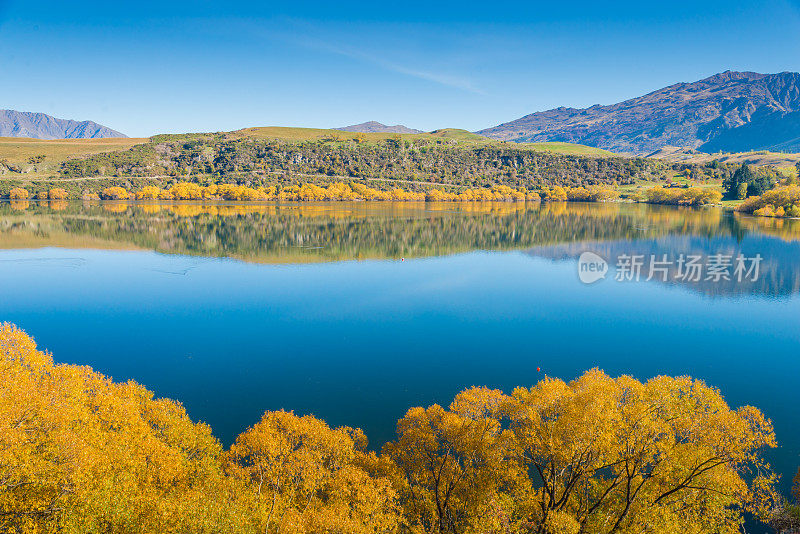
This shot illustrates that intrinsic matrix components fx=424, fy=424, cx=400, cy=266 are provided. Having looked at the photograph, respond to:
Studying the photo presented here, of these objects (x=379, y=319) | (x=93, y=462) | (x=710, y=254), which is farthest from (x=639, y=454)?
(x=710, y=254)

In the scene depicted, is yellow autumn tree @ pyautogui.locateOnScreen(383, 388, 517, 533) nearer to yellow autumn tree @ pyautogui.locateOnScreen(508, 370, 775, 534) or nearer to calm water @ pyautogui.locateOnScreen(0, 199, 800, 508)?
yellow autumn tree @ pyautogui.locateOnScreen(508, 370, 775, 534)

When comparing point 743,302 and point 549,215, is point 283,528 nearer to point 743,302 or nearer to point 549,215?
point 743,302

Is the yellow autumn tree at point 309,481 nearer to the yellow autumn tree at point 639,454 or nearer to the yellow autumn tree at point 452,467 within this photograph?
the yellow autumn tree at point 452,467

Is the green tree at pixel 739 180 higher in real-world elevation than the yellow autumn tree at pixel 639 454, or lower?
higher

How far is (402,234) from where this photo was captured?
109 meters

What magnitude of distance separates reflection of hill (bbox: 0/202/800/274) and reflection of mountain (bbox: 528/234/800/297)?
492 cm

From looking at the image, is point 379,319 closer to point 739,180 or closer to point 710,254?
point 710,254

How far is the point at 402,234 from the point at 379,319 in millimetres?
63093

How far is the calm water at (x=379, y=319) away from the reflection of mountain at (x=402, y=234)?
1184 mm

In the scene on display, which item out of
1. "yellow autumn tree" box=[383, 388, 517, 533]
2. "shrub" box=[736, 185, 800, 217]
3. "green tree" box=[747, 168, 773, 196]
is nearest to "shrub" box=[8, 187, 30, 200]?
"yellow autumn tree" box=[383, 388, 517, 533]

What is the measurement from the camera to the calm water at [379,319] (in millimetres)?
32312

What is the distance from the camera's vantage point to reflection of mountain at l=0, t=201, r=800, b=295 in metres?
83.9

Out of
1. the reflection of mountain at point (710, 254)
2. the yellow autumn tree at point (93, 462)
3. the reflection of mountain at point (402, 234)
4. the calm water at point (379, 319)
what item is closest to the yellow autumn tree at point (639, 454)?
the calm water at point (379, 319)

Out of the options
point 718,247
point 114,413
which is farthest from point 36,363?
point 718,247
